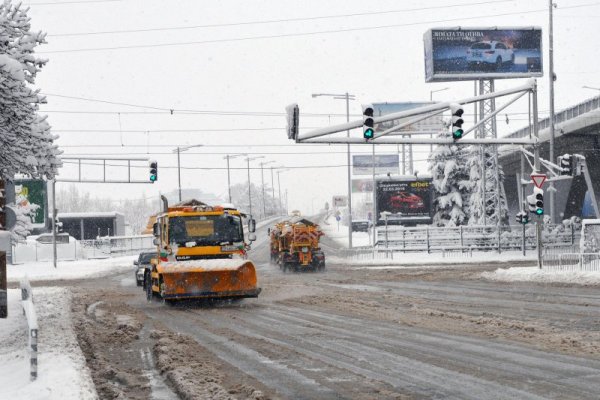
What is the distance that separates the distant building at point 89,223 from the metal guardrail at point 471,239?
44.8 metres

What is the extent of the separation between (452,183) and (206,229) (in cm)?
4967

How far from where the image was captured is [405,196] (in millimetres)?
76062

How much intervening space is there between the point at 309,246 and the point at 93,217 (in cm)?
5266

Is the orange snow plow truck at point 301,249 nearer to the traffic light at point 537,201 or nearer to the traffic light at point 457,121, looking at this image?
the traffic light at point 537,201

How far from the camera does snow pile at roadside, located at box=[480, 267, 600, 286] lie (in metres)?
26.0

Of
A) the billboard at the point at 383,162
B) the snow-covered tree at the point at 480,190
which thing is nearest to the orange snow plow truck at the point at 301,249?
the snow-covered tree at the point at 480,190

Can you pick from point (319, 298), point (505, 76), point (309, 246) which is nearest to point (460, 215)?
point (505, 76)

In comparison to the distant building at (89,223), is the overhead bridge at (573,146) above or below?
above

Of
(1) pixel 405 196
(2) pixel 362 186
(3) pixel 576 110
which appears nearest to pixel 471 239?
Answer: (3) pixel 576 110

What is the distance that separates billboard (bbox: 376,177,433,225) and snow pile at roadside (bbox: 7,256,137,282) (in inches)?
1074

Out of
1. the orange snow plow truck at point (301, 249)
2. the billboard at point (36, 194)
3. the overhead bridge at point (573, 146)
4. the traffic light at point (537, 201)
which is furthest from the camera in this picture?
the billboard at point (36, 194)

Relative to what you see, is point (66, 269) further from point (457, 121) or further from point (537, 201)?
point (457, 121)

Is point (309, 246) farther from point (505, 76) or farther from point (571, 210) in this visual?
point (571, 210)

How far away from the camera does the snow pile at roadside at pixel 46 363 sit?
9.05 meters
